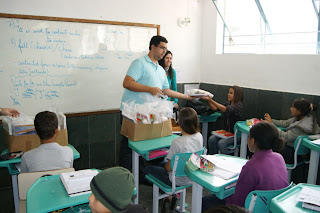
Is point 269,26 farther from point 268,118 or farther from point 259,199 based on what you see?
point 259,199

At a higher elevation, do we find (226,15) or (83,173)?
(226,15)

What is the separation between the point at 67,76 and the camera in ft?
12.1

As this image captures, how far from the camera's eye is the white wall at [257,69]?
11.5 feet

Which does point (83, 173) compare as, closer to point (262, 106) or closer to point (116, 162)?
point (116, 162)

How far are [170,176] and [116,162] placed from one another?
1.95 metres

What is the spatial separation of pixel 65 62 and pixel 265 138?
2747 mm

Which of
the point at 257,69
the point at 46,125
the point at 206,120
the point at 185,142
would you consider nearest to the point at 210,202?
the point at 185,142

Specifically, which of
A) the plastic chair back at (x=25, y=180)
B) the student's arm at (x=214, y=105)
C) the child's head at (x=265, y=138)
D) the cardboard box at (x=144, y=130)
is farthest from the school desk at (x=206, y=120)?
the plastic chair back at (x=25, y=180)

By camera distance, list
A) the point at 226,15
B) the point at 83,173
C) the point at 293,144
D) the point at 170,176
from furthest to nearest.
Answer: the point at 226,15 < the point at 293,144 < the point at 170,176 < the point at 83,173

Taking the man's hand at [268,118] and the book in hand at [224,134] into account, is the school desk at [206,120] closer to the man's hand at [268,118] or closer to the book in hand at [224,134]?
the book in hand at [224,134]

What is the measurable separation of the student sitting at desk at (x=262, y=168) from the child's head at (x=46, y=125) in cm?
149

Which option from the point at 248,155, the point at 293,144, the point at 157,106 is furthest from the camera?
the point at 248,155

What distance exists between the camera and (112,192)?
49.9 inches

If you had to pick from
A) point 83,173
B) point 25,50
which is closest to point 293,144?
point 83,173
